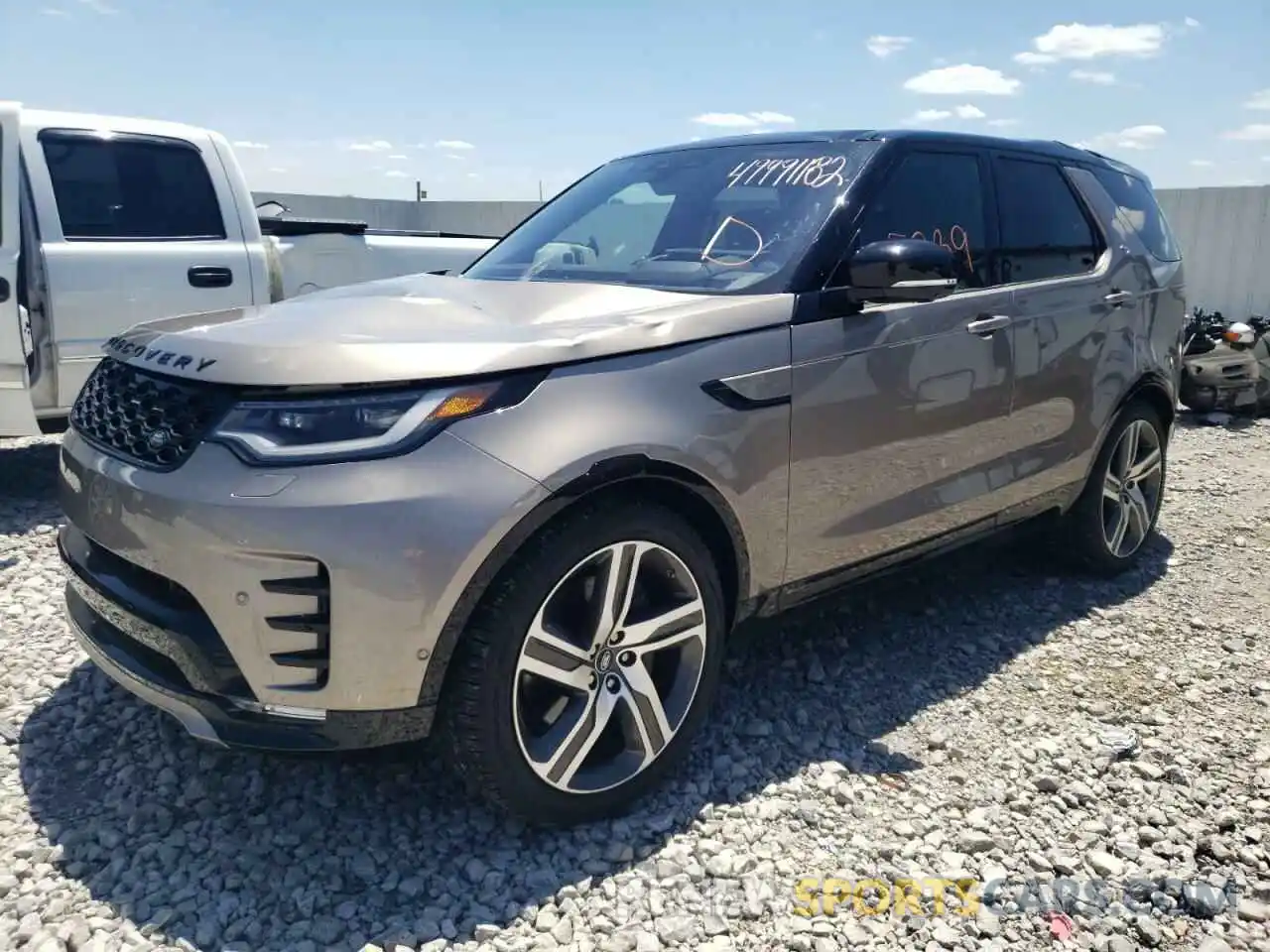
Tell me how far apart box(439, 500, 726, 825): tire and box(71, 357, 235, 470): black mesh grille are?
784 mm

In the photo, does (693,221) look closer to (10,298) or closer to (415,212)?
(10,298)

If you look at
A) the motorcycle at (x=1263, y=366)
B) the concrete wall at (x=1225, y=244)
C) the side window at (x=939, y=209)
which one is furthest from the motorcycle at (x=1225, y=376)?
the side window at (x=939, y=209)

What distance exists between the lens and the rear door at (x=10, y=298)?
507cm

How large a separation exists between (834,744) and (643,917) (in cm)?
102

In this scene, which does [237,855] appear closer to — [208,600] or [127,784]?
[127,784]

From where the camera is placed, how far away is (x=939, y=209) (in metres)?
3.64

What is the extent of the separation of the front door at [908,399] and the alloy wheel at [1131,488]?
1077 mm

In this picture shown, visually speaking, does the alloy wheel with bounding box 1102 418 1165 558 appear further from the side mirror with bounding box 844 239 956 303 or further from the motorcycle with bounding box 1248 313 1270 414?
the motorcycle with bounding box 1248 313 1270 414

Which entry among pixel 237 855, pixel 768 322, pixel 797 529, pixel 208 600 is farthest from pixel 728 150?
pixel 237 855

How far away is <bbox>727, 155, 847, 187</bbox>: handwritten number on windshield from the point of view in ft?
11.1

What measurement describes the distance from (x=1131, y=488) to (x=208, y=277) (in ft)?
16.4

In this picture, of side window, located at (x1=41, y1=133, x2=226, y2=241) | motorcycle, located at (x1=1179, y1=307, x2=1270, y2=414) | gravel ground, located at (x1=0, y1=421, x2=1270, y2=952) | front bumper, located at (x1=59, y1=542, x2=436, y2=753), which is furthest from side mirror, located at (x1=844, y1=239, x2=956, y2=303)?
motorcycle, located at (x1=1179, y1=307, x2=1270, y2=414)

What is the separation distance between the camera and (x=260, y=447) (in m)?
2.29

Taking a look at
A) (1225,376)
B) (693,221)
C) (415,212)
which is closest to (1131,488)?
(693,221)
